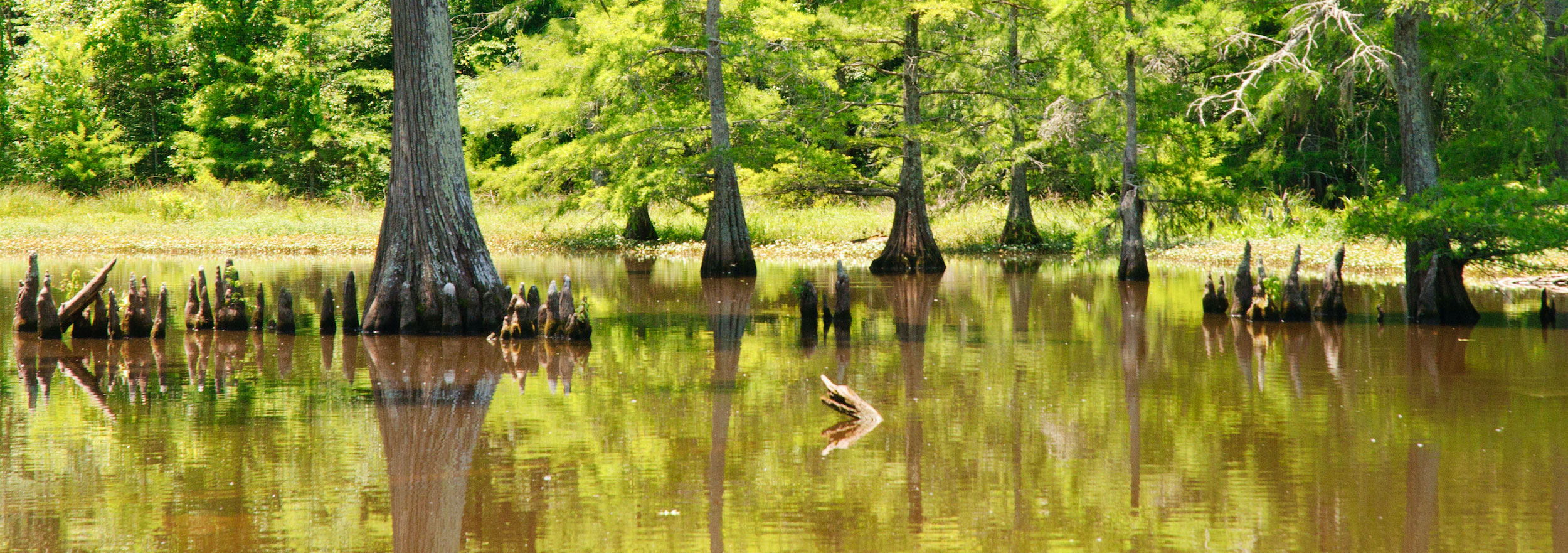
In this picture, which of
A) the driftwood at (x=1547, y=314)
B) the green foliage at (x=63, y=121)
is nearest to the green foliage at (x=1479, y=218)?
the driftwood at (x=1547, y=314)

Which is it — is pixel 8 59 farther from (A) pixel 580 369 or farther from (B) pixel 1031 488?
(B) pixel 1031 488

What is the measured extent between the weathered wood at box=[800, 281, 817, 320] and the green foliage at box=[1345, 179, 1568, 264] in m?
5.78

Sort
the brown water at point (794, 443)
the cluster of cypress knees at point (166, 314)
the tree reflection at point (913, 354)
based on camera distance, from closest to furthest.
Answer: the brown water at point (794, 443), the tree reflection at point (913, 354), the cluster of cypress knees at point (166, 314)

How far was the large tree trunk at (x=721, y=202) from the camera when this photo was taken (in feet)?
70.3

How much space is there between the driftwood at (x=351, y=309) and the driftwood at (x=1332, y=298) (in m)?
10.6

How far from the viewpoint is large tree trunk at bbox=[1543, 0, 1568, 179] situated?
2138 cm

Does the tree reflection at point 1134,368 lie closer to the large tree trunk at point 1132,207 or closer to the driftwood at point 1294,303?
the large tree trunk at point 1132,207

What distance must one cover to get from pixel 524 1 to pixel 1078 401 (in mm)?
21372

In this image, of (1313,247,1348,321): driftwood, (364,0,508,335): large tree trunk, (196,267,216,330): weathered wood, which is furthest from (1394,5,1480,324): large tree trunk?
(196,267,216,330): weathered wood

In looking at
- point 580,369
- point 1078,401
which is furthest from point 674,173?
point 1078,401

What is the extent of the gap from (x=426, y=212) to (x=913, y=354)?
5.20 meters

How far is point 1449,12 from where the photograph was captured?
12641mm

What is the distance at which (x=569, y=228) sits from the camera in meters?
31.5

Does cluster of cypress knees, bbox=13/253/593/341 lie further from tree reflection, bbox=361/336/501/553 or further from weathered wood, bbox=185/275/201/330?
tree reflection, bbox=361/336/501/553
